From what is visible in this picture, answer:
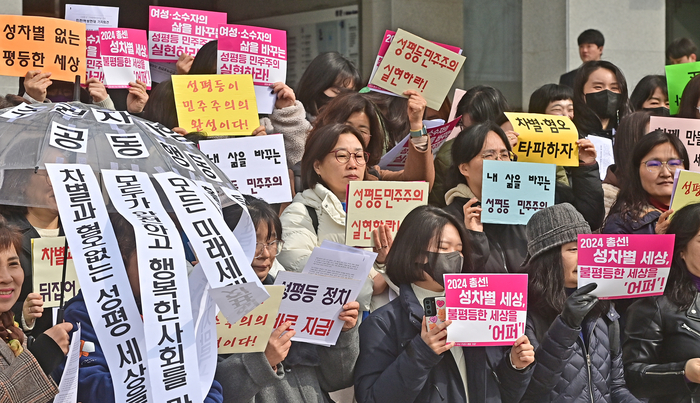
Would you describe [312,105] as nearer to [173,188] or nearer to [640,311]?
[640,311]

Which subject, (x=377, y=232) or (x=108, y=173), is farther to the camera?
(x=377, y=232)

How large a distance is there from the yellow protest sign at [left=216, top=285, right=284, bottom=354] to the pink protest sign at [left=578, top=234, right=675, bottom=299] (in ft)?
5.15

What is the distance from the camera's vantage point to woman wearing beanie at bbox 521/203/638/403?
450 cm

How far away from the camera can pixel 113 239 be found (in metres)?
3.51

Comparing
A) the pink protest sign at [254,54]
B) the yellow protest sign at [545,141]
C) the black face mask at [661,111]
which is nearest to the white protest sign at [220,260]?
the pink protest sign at [254,54]

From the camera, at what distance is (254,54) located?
6.55 metres

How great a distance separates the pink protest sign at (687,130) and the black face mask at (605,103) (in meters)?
0.88

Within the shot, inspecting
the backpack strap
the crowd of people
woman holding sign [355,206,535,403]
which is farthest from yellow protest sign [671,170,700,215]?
the backpack strap

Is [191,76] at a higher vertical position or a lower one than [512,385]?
higher

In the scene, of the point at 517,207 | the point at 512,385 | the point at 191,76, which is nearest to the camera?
the point at 512,385

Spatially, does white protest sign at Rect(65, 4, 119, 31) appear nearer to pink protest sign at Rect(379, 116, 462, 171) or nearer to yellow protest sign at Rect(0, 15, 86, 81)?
yellow protest sign at Rect(0, 15, 86, 81)

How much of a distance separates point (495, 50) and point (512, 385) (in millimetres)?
8393

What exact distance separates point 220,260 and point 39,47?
322 cm

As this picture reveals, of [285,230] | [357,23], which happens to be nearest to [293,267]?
[285,230]
